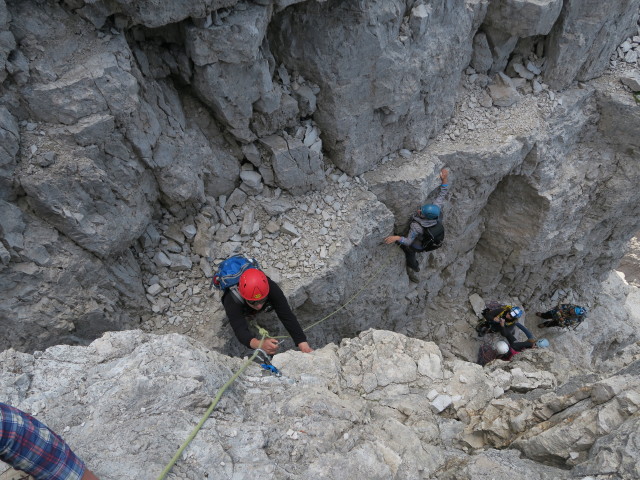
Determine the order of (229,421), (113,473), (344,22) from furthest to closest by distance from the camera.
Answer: (344,22) < (229,421) < (113,473)

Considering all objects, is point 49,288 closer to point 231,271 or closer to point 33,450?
point 231,271

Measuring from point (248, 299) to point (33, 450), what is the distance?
11.7ft

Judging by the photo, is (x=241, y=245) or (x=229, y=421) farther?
(x=241, y=245)

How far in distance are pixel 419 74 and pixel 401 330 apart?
6718 millimetres

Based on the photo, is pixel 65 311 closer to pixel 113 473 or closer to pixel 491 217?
pixel 113 473

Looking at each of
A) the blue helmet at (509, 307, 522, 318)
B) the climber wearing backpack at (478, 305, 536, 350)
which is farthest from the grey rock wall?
the blue helmet at (509, 307, 522, 318)

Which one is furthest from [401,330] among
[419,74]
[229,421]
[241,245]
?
[229,421]

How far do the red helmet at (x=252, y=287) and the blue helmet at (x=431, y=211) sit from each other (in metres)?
4.20

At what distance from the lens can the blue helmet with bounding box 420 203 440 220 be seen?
8.83 meters

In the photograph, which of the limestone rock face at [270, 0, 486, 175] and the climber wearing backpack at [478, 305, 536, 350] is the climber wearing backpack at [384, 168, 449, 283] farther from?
the climber wearing backpack at [478, 305, 536, 350]

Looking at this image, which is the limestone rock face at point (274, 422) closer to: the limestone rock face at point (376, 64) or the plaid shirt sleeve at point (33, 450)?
the plaid shirt sleeve at point (33, 450)

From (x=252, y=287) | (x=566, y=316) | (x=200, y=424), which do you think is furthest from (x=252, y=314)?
(x=566, y=316)

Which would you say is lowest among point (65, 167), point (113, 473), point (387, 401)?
point (387, 401)

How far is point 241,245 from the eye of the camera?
25.8ft
